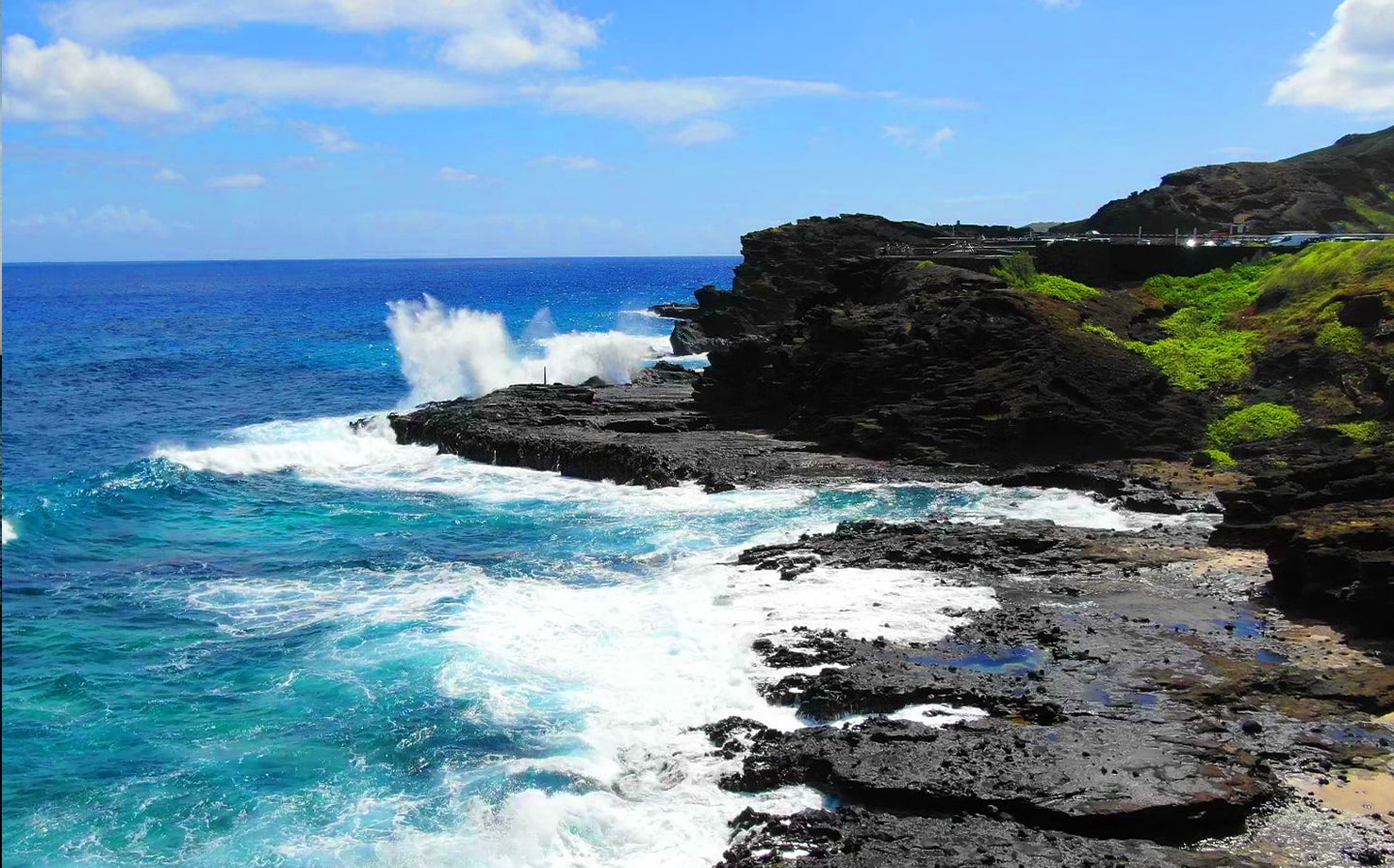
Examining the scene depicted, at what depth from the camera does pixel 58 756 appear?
17.5 m

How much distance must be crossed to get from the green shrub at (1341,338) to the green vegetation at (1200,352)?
2.30 metres

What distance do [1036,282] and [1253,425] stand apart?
1214 cm

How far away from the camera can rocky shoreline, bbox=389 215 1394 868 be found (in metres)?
14.2

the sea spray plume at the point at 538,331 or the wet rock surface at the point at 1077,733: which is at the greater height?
the sea spray plume at the point at 538,331

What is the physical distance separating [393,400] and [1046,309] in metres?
34.6

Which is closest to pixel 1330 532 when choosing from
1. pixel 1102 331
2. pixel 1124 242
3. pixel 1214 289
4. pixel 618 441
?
pixel 1102 331

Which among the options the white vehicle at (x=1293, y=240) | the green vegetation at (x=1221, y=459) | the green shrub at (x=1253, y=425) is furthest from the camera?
the white vehicle at (x=1293, y=240)

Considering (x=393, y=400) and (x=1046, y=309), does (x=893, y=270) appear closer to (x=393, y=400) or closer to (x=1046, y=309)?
(x=1046, y=309)

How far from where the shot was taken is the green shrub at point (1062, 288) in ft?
143

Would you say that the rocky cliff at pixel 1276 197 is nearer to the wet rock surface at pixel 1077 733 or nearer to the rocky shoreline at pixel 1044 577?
the rocky shoreline at pixel 1044 577

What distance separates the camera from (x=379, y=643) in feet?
72.4

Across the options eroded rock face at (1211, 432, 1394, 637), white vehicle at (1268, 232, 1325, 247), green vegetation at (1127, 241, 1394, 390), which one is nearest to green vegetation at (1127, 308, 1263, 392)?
green vegetation at (1127, 241, 1394, 390)

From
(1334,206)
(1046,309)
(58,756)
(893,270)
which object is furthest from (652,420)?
(1334,206)

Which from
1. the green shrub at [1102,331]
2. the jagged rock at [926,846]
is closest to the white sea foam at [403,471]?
the green shrub at [1102,331]
